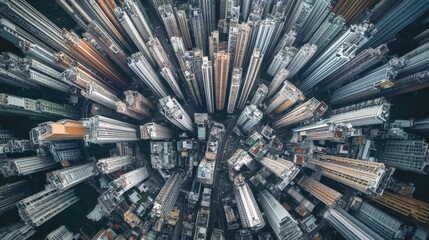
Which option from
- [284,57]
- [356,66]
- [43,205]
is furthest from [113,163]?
[356,66]

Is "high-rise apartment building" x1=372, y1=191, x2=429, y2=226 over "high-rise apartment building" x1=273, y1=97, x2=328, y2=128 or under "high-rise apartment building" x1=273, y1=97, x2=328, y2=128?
under

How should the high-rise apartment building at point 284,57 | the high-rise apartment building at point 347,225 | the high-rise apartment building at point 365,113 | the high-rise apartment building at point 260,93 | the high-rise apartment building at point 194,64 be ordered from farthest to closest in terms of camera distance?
the high-rise apartment building at point 260,93
the high-rise apartment building at point 284,57
the high-rise apartment building at point 194,64
the high-rise apartment building at point 347,225
the high-rise apartment building at point 365,113

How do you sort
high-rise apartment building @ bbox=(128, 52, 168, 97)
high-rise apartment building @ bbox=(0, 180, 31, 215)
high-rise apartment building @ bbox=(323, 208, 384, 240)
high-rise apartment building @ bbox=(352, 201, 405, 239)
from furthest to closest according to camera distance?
high-rise apartment building @ bbox=(0, 180, 31, 215) < high-rise apartment building @ bbox=(128, 52, 168, 97) < high-rise apartment building @ bbox=(352, 201, 405, 239) < high-rise apartment building @ bbox=(323, 208, 384, 240)

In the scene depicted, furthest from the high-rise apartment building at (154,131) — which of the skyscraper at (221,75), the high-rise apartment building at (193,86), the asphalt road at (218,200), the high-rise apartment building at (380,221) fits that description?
the high-rise apartment building at (380,221)

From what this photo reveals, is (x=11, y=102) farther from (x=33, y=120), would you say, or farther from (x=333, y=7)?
(x=333, y=7)

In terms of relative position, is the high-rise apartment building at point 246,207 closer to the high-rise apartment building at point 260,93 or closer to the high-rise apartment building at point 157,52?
the high-rise apartment building at point 260,93

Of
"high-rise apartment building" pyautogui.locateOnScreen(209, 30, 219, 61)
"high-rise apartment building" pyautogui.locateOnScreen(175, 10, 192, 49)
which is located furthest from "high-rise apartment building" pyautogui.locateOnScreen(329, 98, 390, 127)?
"high-rise apartment building" pyautogui.locateOnScreen(175, 10, 192, 49)

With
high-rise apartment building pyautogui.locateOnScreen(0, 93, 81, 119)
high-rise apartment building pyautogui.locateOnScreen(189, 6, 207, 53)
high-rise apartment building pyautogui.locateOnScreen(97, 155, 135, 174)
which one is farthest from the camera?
high-rise apartment building pyautogui.locateOnScreen(189, 6, 207, 53)

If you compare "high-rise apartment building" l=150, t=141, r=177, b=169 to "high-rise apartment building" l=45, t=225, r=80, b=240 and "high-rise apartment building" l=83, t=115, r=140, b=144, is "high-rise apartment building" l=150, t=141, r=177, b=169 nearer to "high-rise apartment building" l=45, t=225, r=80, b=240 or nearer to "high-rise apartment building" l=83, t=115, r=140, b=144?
"high-rise apartment building" l=83, t=115, r=140, b=144
